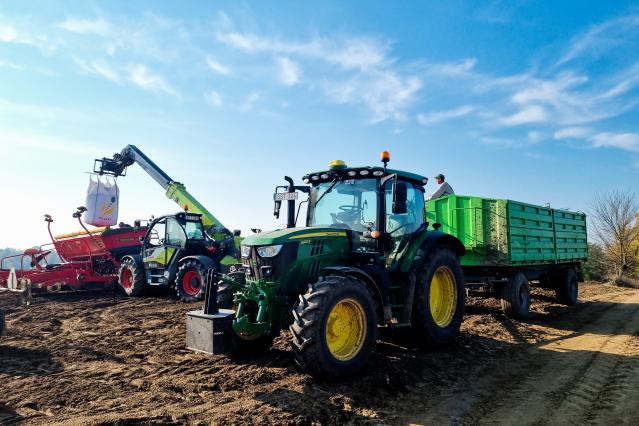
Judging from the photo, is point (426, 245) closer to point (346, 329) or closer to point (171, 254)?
point (346, 329)

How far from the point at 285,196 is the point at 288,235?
3.68 feet

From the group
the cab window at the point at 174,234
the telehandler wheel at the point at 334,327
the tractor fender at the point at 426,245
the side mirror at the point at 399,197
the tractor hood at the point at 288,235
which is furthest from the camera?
the cab window at the point at 174,234

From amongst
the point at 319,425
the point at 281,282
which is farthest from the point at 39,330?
the point at 319,425

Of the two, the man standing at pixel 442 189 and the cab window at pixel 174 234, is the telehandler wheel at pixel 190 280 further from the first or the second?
the man standing at pixel 442 189

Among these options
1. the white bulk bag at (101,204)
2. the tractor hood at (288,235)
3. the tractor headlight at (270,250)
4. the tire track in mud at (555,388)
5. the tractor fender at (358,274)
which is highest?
the white bulk bag at (101,204)

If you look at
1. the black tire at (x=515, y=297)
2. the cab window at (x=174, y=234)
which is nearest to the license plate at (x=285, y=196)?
the black tire at (x=515, y=297)

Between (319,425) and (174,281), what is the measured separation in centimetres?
→ 870

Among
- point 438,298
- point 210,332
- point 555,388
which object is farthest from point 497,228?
point 210,332

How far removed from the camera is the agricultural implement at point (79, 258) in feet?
40.9

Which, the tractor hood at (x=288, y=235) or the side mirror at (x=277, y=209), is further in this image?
the side mirror at (x=277, y=209)

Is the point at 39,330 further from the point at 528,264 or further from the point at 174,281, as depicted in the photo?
the point at 528,264

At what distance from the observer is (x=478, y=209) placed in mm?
8852

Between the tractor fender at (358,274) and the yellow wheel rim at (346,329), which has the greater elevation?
the tractor fender at (358,274)

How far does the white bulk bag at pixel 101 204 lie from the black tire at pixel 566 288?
12182 mm
